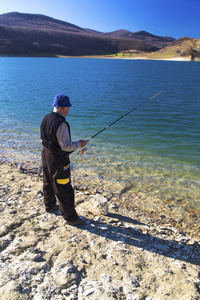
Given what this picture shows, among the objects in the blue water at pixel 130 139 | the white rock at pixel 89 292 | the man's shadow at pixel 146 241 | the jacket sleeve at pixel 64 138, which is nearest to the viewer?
the white rock at pixel 89 292

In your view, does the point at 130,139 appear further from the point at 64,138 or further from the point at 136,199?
the point at 64,138

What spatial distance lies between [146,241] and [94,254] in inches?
48.1

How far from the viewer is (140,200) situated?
680cm

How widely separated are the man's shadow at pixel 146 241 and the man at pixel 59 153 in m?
0.44

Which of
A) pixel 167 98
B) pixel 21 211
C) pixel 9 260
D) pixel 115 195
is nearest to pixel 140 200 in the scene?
pixel 115 195

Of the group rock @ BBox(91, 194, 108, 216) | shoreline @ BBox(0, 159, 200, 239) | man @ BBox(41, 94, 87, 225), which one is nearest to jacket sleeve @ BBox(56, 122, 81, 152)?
man @ BBox(41, 94, 87, 225)

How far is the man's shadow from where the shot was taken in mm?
4379

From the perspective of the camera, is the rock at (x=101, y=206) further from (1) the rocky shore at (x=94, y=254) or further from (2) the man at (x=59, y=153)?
(2) the man at (x=59, y=153)

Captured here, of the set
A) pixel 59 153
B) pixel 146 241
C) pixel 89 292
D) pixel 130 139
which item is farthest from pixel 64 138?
pixel 130 139

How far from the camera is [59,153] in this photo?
4.40 metres

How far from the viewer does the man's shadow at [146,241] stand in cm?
438

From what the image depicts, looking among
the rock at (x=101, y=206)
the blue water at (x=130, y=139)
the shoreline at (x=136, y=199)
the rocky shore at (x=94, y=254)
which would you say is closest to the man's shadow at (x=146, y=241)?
the rocky shore at (x=94, y=254)

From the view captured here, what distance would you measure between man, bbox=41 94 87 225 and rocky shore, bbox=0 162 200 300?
498 millimetres

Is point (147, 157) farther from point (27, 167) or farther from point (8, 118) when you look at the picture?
point (8, 118)
